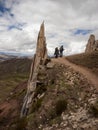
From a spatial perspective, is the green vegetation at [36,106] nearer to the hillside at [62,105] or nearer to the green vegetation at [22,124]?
the hillside at [62,105]

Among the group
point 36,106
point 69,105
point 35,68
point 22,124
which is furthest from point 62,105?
point 35,68

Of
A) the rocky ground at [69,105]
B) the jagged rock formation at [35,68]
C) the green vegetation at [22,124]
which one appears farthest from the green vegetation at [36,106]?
the jagged rock formation at [35,68]

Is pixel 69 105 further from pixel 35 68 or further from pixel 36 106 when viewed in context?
pixel 35 68

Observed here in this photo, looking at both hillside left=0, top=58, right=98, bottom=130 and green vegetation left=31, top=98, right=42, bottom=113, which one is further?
green vegetation left=31, top=98, right=42, bottom=113

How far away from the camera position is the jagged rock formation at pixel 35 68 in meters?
43.7

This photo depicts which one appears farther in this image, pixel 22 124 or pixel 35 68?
pixel 35 68

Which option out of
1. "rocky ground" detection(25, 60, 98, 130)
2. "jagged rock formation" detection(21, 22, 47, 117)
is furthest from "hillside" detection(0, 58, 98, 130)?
"jagged rock formation" detection(21, 22, 47, 117)

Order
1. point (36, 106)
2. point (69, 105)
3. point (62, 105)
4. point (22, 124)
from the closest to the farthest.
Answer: point (69, 105) → point (62, 105) → point (22, 124) → point (36, 106)

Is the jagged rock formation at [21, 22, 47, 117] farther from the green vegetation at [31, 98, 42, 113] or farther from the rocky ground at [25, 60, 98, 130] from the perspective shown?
the rocky ground at [25, 60, 98, 130]

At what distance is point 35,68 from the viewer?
5072cm

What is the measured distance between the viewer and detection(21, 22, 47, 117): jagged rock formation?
43650 mm

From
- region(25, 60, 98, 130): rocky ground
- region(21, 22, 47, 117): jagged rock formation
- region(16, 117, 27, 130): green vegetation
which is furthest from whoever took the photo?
region(21, 22, 47, 117): jagged rock formation

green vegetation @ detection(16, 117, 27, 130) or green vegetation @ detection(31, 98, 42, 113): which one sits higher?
green vegetation @ detection(31, 98, 42, 113)

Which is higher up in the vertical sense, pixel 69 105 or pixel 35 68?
pixel 35 68
